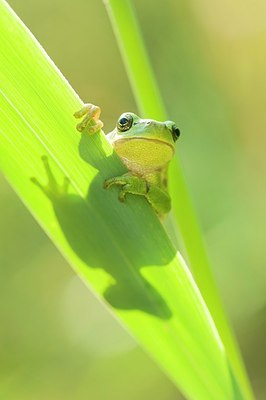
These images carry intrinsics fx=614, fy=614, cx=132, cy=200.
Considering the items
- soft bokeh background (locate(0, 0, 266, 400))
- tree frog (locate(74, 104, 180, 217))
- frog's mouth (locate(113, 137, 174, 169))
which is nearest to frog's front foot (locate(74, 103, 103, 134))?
tree frog (locate(74, 104, 180, 217))

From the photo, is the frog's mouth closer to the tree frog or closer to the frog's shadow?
the tree frog

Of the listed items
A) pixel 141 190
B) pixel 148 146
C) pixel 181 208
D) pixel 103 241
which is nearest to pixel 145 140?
pixel 148 146

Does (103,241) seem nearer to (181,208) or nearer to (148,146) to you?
(181,208)

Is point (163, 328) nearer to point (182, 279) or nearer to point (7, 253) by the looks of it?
point (182, 279)

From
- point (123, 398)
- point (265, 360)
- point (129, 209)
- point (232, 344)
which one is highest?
point (129, 209)

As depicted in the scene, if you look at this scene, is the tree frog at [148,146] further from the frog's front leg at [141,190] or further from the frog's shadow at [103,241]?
the frog's shadow at [103,241]

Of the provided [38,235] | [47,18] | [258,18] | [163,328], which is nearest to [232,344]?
[163,328]
